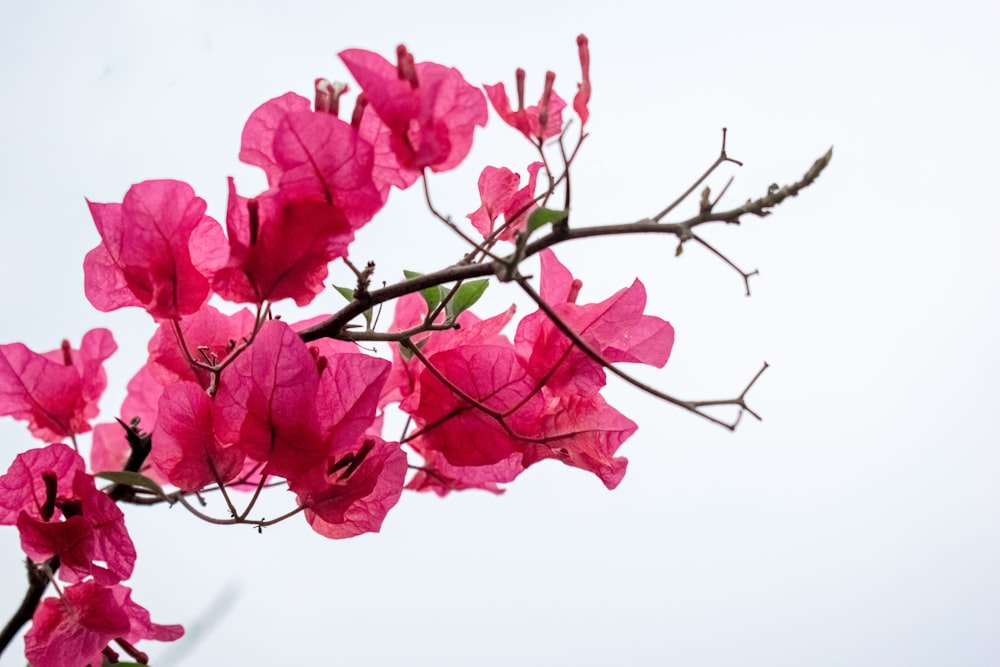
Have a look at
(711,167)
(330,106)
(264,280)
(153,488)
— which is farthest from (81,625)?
(711,167)

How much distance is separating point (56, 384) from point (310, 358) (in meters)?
0.33

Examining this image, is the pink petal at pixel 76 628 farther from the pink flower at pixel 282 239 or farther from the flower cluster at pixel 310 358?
the pink flower at pixel 282 239

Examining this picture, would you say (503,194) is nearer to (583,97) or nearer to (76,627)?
(583,97)

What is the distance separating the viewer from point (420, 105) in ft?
1.61

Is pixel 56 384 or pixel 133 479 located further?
pixel 56 384

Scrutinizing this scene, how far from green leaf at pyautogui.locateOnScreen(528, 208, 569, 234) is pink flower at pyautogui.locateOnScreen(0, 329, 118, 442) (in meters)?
0.46

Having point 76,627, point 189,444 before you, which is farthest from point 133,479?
point 76,627

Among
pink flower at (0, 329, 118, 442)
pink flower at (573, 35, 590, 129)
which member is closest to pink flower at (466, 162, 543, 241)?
pink flower at (573, 35, 590, 129)

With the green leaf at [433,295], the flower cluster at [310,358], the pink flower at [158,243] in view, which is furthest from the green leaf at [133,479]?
the green leaf at [433,295]

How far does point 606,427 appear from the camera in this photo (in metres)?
0.63

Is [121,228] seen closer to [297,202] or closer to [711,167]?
[297,202]

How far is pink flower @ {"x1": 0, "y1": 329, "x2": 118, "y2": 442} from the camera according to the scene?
2.32 feet

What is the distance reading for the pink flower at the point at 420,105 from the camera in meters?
0.48

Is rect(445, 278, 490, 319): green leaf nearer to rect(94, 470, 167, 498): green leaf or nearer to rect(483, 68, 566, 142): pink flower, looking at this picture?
rect(483, 68, 566, 142): pink flower
